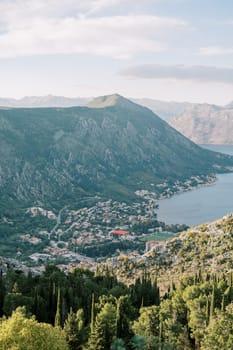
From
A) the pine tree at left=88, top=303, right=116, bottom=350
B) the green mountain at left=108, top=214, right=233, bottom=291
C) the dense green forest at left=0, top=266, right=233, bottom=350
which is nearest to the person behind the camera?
the dense green forest at left=0, top=266, right=233, bottom=350

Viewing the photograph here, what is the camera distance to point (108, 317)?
60.9 meters

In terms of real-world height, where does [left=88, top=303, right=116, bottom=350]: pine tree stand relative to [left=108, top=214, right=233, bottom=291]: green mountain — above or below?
above

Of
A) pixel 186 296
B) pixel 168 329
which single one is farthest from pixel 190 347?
pixel 186 296

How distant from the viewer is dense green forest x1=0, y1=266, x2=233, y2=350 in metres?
47.3

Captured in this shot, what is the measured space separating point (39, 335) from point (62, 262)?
13926 cm

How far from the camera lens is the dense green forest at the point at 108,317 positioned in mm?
47344

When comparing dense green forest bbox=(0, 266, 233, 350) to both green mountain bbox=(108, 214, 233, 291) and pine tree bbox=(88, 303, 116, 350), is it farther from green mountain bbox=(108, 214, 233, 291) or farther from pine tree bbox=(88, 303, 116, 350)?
green mountain bbox=(108, 214, 233, 291)

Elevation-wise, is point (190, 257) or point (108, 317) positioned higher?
point (108, 317)

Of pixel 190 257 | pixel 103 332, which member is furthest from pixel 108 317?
pixel 190 257

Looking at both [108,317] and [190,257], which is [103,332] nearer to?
[108,317]

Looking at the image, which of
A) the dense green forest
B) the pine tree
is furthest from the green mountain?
the pine tree

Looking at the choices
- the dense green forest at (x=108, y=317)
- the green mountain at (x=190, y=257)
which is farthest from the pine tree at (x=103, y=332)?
the green mountain at (x=190, y=257)

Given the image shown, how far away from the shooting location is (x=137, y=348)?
177 feet

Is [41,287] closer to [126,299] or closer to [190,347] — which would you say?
[126,299]
